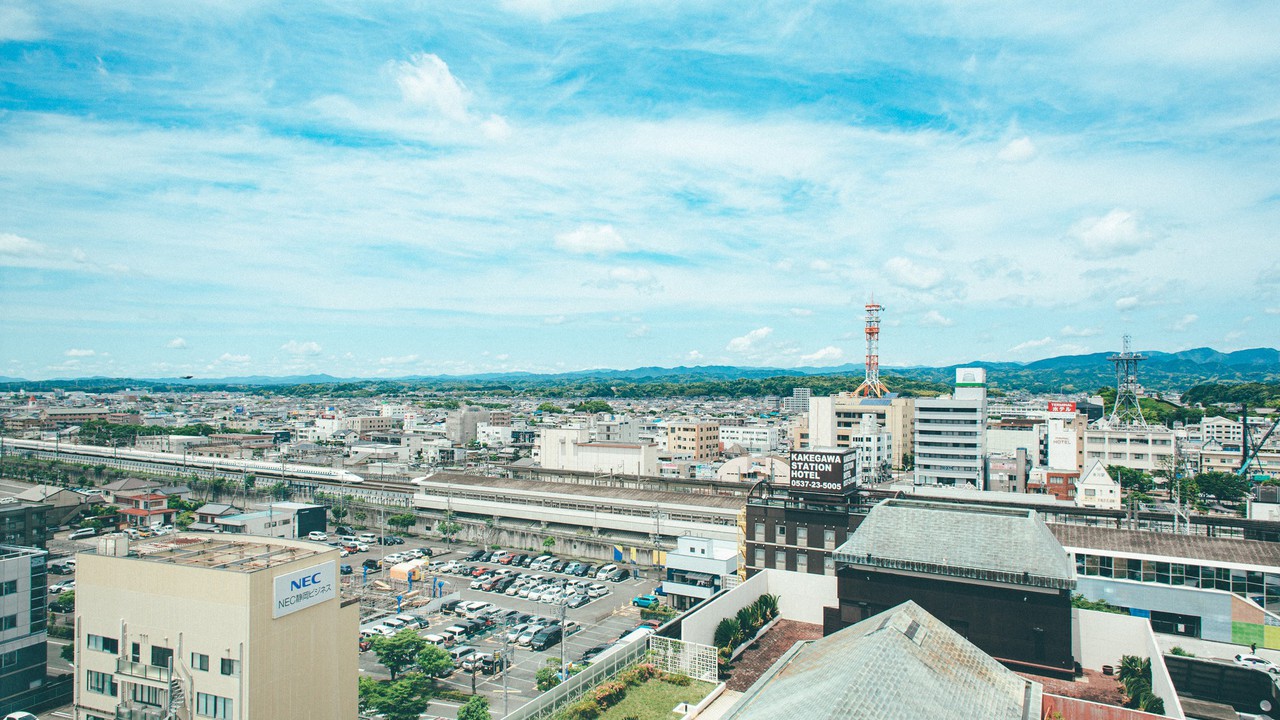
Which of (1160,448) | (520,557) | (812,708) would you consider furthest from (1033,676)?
(1160,448)

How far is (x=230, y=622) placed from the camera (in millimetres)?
19297

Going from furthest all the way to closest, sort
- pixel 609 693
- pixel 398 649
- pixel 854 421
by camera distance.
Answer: pixel 854 421, pixel 398 649, pixel 609 693

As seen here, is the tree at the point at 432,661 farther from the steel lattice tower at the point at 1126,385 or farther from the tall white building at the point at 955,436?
the steel lattice tower at the point at 1126,385

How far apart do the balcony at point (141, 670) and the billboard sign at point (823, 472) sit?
25.5 m

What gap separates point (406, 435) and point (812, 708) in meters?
109

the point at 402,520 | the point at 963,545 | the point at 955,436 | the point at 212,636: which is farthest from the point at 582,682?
the point at 955,436

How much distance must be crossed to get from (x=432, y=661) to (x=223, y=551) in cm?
938

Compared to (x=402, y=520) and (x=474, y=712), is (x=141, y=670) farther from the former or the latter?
(x=402, y=520)

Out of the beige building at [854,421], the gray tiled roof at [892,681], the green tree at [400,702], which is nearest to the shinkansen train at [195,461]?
the green tree at [400,702]

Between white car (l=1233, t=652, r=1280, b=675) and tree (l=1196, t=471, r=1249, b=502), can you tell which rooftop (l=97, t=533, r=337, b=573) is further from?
tree (l=1196, t=471, r=1249, b=502)

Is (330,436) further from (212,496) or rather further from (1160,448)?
(1160,448)

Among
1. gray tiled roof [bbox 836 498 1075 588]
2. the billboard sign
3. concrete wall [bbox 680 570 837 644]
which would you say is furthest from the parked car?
gray tiled roof [bbox 836 498 1075 588]

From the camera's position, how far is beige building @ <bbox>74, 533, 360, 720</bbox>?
19.3 metres

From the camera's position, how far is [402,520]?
199 ft
